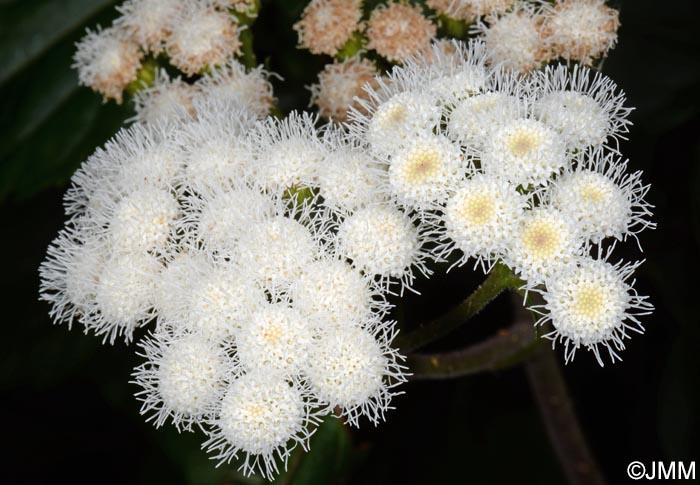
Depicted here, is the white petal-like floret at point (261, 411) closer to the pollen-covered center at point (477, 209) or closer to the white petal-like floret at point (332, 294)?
the white petal-like floret at point (332, 294)

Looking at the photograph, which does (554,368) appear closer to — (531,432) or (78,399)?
(531,432)

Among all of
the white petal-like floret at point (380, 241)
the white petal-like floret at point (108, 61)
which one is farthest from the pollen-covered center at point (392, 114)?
the white petal-like floret at point (108, 61)

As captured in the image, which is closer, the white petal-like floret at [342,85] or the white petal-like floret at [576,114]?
the white petal-like floret at [576,114]

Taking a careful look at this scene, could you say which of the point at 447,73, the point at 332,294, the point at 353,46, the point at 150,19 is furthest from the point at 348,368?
the point at 150,19

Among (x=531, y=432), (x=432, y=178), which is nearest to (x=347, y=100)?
(x=432, y=178)

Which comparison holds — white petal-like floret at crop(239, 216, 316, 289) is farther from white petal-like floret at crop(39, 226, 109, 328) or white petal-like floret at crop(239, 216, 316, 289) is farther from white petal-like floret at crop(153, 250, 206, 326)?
white petal-like floret at crop(39, 226, 109, 328)

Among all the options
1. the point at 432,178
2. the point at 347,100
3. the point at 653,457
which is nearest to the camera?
the point at 432,178

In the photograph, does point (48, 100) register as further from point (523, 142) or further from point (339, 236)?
point (523, 142)
